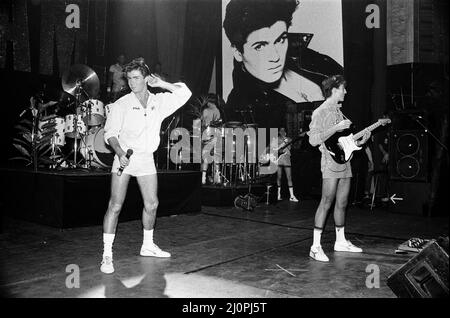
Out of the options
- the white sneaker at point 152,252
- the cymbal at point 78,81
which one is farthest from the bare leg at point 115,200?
the cymbal at point 78,81

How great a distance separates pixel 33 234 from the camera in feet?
18.5

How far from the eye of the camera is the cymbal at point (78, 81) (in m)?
8.01

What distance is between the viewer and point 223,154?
9734 mm

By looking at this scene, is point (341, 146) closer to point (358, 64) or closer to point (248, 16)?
point (358, 64)

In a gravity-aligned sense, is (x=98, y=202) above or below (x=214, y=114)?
below

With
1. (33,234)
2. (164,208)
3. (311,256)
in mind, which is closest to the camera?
(311,256)

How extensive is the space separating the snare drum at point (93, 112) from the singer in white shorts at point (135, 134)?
4.05 meters

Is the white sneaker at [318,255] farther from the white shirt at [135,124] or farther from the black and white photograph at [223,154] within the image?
the white shirt at [135,124]

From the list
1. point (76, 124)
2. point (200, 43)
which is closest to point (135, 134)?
point (76, 124)

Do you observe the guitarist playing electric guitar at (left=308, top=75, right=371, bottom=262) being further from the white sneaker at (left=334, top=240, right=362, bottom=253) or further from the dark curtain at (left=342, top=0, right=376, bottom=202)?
the dark curtain at (left=342, top=0, right=376, bottom=202)
